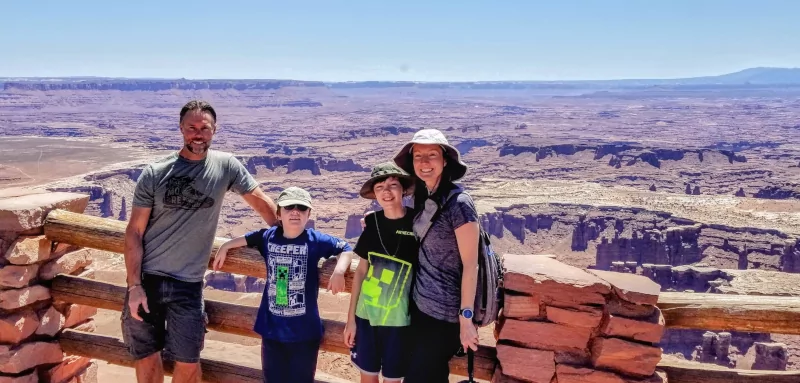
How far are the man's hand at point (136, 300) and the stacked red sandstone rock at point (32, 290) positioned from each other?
3.86 ft

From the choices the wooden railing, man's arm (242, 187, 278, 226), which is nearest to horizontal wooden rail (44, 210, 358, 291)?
the wooden railing

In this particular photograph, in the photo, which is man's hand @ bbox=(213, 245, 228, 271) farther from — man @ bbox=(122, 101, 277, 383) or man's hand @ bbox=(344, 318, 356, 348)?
man's hand @ bbox=(344, 318, 356, 348)

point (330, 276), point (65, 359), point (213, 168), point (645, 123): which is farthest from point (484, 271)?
point (645, 123)

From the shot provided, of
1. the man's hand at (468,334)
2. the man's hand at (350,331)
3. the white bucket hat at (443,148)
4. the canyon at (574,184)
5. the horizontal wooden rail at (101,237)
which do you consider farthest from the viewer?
the canyon at (574,184)

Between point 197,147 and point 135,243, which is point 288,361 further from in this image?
point 197,147

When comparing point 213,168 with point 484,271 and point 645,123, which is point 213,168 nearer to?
point 484,271

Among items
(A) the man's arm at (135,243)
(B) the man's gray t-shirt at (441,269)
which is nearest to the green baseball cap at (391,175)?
(B) the man's gray t-shirt at (441,269)

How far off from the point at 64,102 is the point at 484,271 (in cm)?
21151

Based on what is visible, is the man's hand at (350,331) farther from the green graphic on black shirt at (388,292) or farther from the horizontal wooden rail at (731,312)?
the horizontal wooden rail at (731,312)

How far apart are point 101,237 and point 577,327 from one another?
350 cm

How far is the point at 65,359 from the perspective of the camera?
4.98 m

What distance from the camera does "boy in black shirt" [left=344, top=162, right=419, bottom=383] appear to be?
11.6ft

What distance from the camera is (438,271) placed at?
3.42m

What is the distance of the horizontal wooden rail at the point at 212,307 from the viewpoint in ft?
14.1
